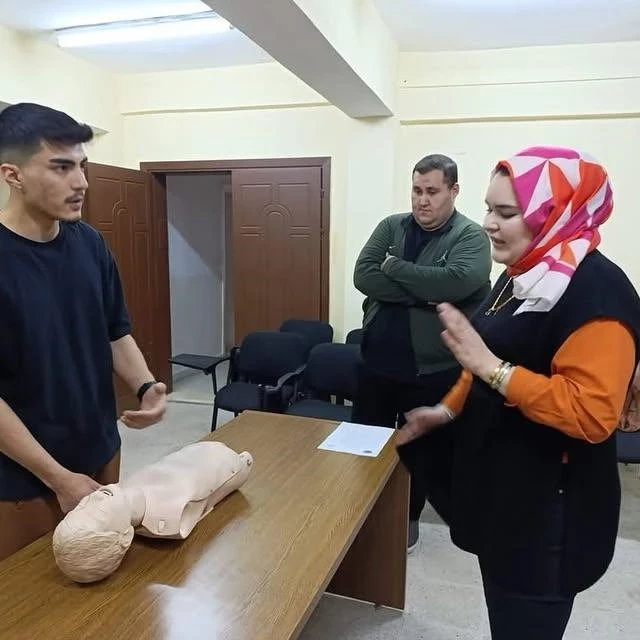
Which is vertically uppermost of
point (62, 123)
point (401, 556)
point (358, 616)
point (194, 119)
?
point (194, 119)

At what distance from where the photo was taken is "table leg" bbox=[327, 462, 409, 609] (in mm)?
2020

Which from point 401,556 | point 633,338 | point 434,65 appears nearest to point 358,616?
point 401,556

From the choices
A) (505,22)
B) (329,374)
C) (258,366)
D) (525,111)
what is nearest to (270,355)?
(258,366)

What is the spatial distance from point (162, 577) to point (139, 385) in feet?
2.15

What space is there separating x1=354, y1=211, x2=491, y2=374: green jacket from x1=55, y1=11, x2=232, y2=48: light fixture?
1.88 meters

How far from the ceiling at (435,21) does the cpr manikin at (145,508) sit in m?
2.72

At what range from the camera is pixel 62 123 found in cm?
134

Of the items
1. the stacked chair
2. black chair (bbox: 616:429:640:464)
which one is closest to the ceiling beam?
the stacked chair

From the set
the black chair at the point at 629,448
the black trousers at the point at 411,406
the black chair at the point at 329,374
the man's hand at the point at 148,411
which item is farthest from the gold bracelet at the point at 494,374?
the black chair at the point at 329,374

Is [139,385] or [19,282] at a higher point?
[19,282]

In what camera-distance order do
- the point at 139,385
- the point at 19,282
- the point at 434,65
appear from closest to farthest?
1. the point at 19,282
2. the point at 139,385
3. the point at 434,65

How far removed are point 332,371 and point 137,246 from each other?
2092 mm

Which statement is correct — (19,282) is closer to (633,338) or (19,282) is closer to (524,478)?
(524,478)

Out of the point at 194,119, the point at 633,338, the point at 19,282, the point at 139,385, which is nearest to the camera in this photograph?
the point at 633,338
